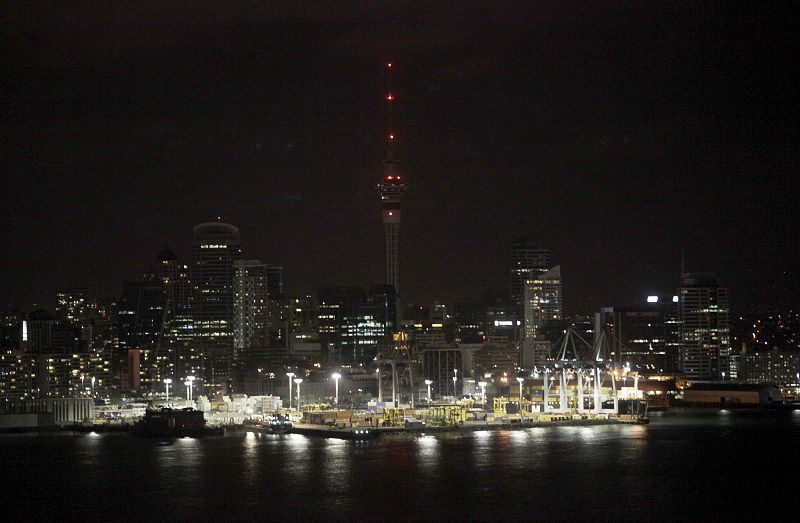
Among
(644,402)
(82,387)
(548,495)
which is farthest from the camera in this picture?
(82,387)

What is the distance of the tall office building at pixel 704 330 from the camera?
10188cm

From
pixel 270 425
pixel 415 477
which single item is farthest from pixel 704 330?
pixel 415 477

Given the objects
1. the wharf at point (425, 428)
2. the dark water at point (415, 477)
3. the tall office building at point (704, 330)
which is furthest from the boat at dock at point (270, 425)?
the tall office building at point (704, 330)

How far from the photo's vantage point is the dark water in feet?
115

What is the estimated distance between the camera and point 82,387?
90.6 meters

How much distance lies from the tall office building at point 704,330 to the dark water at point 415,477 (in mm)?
44697

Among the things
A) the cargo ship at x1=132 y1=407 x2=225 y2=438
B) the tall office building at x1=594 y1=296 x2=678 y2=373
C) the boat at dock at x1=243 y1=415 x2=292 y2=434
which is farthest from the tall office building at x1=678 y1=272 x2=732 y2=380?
the cargo ship at x1=132 y1=407 x2=225 y2=438

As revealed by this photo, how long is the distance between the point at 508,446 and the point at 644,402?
69.5ft

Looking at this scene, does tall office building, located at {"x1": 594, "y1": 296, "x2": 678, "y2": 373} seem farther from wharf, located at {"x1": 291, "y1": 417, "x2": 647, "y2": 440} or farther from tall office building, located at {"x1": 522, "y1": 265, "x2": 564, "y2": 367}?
wharf, located at {"x1": 291, "y1": 417, "x2": 647, "y2": 440}

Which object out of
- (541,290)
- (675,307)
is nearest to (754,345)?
(675,307)

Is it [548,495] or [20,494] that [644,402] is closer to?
[548,495]

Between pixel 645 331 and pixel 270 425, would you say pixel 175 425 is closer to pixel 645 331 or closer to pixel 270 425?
pixel 270 425

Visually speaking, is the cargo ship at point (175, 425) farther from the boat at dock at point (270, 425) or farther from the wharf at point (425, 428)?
the wharf at point (425, 428)

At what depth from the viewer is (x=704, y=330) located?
338ft
